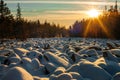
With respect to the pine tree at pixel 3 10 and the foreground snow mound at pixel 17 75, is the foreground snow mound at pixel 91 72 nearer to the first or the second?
the foreground snow mound at pixel 17 75

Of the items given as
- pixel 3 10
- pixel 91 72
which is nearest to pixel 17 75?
pixel 91 72

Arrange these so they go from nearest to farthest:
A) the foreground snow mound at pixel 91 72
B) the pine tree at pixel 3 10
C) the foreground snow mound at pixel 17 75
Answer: the foreground snow mound at pixel 17 75 → the foreground snow mound at pixel 91 72 → the pine tree at pixel 3 10

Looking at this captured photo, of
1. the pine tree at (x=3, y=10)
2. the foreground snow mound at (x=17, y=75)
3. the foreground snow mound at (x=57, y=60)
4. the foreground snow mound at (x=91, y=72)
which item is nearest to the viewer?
the foreground snow mound at (x=17, y=75)

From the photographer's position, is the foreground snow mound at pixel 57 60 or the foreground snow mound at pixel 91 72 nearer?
the foreground snow mound at pixel 91 72

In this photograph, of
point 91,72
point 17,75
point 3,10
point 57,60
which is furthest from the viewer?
point 3,10

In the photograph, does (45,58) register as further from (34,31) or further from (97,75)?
(34,31)

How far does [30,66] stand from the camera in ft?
38.7

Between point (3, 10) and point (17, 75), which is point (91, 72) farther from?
point (3, 10)

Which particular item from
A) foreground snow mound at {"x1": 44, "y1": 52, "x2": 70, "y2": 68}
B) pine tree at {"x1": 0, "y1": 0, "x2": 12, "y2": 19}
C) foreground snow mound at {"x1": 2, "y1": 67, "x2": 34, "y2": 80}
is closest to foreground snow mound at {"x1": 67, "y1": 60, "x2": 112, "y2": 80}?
foreground snow mound at {"x1": 2, "y1": 67, "x2": 34, "y2": 80}

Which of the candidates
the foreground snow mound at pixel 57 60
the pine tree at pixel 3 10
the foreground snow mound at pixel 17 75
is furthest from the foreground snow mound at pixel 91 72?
the pine tree at pixel 3 10

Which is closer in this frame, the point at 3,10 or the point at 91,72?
the point at 91,72

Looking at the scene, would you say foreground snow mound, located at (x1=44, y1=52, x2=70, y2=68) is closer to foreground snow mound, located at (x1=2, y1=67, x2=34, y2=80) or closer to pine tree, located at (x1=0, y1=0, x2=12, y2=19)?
foreground snow mound, located at (x1=2, y1=67, x2=34, y2=80)

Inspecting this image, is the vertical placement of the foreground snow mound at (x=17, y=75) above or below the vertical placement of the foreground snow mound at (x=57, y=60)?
above

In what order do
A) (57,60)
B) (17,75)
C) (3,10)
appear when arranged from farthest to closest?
(3,10), (57,60), (17,75)
